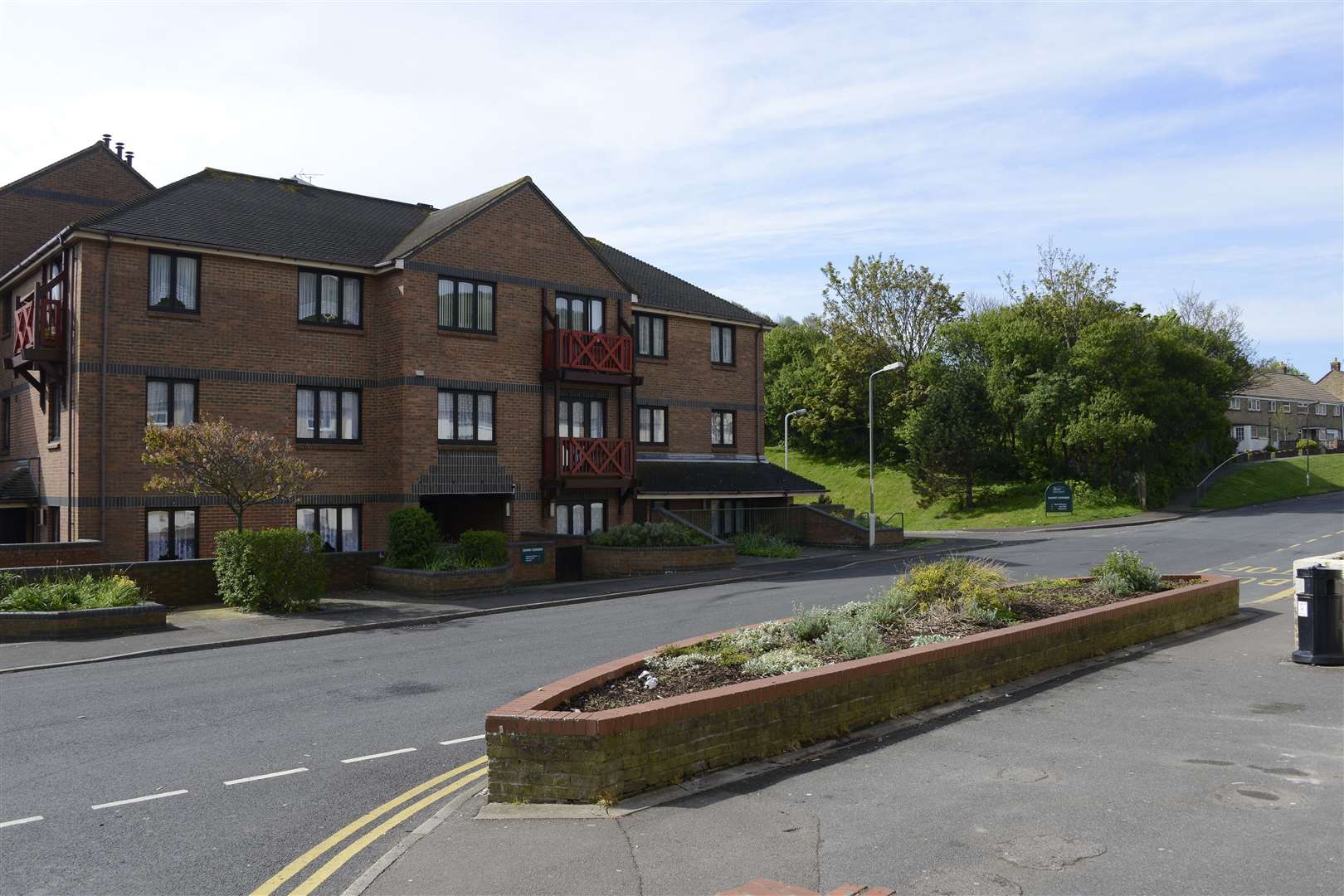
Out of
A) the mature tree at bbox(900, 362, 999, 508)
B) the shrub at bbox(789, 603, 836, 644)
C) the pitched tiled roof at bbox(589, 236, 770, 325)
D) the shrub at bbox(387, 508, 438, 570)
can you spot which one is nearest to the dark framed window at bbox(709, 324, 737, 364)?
the pitched tiled roof at bbox(589, 236, 770, 325)

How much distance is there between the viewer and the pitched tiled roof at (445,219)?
88.2 ft

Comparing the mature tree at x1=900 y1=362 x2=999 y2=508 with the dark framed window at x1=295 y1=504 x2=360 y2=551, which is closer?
the dark framed window at x1=295 y1=504 x2=360 y2=551

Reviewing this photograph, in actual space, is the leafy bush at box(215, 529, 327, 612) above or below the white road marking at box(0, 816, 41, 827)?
above

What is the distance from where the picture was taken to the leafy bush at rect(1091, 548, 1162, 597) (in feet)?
51.1

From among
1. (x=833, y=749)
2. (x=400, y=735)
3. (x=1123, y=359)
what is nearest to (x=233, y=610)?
(x=400, y=735)

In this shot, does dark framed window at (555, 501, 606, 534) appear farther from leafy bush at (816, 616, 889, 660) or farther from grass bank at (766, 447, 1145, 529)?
grass bank at (766, 447, 1145, 529)

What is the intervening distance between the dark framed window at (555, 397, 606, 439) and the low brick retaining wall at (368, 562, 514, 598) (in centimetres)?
664

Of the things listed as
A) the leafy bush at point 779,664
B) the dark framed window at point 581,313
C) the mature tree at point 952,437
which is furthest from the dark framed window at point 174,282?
the mature tree at point 952,437

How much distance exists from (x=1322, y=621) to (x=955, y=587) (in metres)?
4.49

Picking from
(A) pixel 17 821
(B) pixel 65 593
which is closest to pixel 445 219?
(B) pixel 65 593

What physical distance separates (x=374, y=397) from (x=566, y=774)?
69.7ft

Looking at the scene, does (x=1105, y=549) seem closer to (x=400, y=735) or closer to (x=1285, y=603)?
(x=1285, y=603)

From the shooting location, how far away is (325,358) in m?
26.4

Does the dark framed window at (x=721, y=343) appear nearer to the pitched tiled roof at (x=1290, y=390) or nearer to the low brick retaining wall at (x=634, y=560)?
the low brick retaining wall at (x=634, y=560)
